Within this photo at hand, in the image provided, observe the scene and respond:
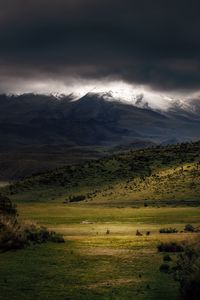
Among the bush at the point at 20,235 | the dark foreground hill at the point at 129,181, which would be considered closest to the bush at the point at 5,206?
the bush at the point at 20,235

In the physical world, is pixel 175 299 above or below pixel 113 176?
below

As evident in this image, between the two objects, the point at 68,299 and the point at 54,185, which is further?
the point at 54,185

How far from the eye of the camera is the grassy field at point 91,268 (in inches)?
1008

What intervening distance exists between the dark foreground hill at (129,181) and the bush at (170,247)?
50.6m

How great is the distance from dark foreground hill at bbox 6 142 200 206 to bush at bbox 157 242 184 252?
166ft

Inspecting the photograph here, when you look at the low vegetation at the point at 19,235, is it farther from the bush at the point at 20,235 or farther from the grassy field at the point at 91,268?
the grassy field at the point at 91,268

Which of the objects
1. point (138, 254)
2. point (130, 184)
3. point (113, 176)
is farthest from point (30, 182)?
point (138, 254)

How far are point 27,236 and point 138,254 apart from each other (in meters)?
9.73

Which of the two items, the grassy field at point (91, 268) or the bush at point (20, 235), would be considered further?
the bush at point (20, 235)

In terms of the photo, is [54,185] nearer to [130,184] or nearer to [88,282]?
[130,184]

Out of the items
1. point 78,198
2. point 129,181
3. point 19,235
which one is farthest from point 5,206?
point 129,181

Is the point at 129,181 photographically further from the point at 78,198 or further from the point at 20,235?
the point at 20,235

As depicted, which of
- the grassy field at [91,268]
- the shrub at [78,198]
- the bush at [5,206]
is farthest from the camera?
the shrub at [78,198]

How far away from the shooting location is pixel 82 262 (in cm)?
3388
